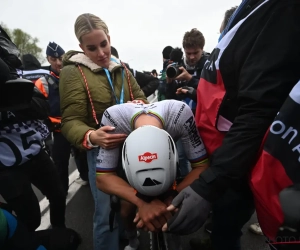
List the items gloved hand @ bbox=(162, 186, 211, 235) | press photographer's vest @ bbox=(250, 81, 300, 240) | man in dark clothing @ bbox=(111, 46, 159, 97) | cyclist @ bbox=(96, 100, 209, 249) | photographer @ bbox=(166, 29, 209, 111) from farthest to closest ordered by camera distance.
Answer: man in dark clothing @ bbox=(111, 46, 159, 97) < photographer @ bbox=(166, 29, 209, 111) < cyclist @ bbox=(96, 100, 209, 249) < gloved hand @ bbox=(162, 186, 211, 235) < press photographer's vest @ bbox=(250, 81, 300, 240)

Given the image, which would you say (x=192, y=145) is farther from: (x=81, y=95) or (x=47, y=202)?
(x=47, y=202)

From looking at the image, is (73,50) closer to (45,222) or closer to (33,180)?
(33,180)

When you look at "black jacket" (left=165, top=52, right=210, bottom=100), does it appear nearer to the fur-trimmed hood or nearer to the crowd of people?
the crowd of people

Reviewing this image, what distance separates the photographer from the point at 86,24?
175 centimetres

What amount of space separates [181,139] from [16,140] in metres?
1.12

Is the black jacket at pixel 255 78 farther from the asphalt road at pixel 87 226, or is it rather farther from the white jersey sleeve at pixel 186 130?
the asphalt road at pixel 87 226

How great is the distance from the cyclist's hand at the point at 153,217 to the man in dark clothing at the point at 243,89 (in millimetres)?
92

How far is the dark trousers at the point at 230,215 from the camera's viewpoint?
56.9 inches

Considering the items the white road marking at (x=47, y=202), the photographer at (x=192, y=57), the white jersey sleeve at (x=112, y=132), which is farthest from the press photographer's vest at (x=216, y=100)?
the white road marking at (x=47, y=202)

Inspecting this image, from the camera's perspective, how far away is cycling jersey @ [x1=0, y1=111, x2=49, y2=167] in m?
1.67

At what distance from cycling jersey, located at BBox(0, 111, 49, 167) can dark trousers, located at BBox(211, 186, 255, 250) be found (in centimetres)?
133

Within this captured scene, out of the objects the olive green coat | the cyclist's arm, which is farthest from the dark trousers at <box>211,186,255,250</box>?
the olive green coat

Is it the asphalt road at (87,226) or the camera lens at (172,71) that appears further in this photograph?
the camera lens at (172,71)

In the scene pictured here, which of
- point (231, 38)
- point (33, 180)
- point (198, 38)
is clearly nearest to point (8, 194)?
point (33, 180)
